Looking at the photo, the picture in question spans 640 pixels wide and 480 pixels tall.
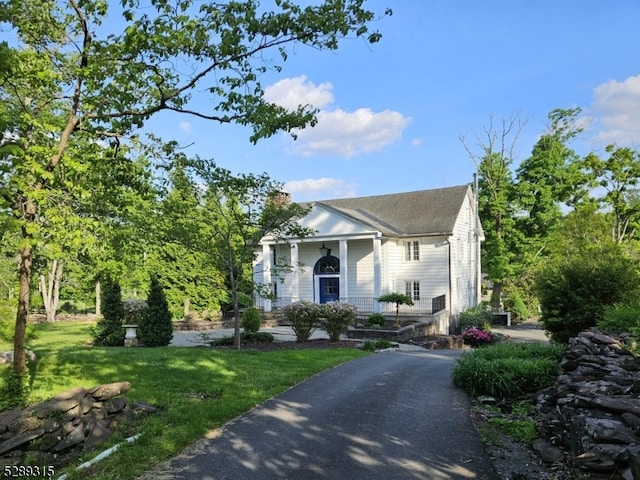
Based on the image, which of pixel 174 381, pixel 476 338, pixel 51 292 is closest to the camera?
pixel 174 381

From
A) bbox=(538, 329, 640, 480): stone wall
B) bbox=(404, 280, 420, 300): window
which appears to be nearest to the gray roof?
bbox=(404, 280, 420, 300): window

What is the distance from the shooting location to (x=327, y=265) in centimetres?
2769

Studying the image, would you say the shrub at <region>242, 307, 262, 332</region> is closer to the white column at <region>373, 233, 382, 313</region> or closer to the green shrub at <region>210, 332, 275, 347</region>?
the green shrub at <region>210, 332, 275, 347</region>

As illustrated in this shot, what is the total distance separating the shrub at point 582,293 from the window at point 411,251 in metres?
15.4

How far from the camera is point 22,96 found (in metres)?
8.41

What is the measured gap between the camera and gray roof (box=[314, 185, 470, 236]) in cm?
2639

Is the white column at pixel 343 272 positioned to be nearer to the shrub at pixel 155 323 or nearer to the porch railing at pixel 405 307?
the porch railing at pixel 405 307

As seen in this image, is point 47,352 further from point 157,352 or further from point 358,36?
point 358,36

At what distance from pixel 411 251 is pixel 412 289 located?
7.26 feet

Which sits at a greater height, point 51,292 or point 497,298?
point 51,292

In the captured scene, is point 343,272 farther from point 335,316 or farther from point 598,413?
point 598,413

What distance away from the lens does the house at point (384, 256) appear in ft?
83.5

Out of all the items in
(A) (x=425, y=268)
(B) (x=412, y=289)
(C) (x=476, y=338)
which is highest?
(A) (x=425, y=268)

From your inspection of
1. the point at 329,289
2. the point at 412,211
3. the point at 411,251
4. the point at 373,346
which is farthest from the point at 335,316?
the point at 412,211
